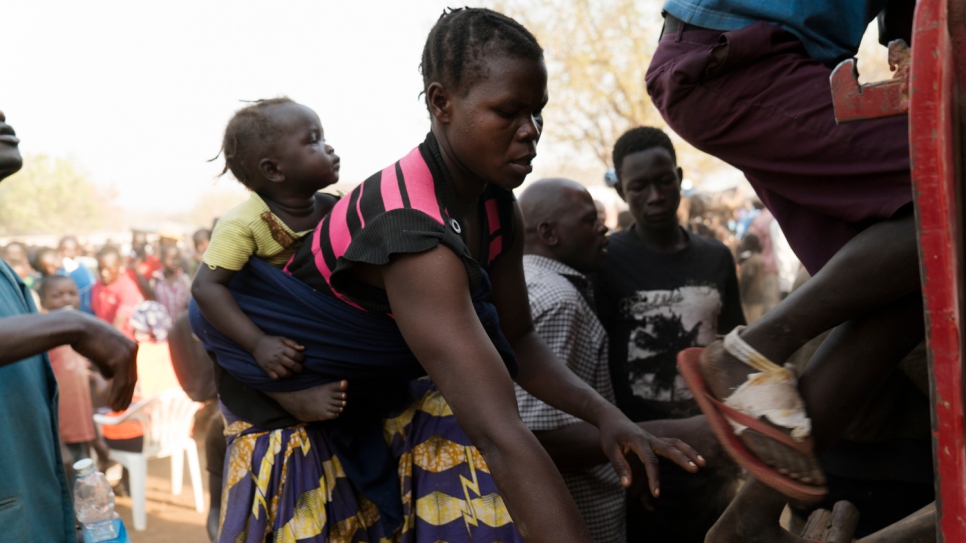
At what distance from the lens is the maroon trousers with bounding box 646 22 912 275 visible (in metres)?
1.76

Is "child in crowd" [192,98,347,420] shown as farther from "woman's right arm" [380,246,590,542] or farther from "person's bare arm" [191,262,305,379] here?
"woman's right arm" [380,246,590,542]

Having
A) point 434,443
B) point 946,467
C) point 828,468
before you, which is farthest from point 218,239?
point 828,468

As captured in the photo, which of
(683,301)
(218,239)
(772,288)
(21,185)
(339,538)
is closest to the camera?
(339,538)

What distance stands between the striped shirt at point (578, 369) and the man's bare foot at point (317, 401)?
992 millimetres

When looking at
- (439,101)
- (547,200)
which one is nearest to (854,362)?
(439,101)

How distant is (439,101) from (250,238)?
2.91 ft

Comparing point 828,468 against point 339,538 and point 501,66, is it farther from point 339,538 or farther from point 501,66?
point 501,66

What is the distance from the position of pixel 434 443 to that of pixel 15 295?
126 centimetres

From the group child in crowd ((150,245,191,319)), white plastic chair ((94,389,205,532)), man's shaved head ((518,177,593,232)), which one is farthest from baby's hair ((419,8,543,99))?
child in crowd ((150,245,191,319))

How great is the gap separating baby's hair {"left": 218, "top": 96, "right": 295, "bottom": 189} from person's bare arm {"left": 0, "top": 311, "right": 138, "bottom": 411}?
39.0 inches

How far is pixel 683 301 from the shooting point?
11.8ft

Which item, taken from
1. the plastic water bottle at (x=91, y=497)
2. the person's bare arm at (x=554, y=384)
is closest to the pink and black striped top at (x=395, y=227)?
the person's bare arm at (x=554, y=384)

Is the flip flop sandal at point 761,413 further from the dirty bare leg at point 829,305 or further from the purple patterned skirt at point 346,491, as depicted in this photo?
the purple patterned skirt at point 346,491

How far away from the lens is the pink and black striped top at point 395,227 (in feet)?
5.68
